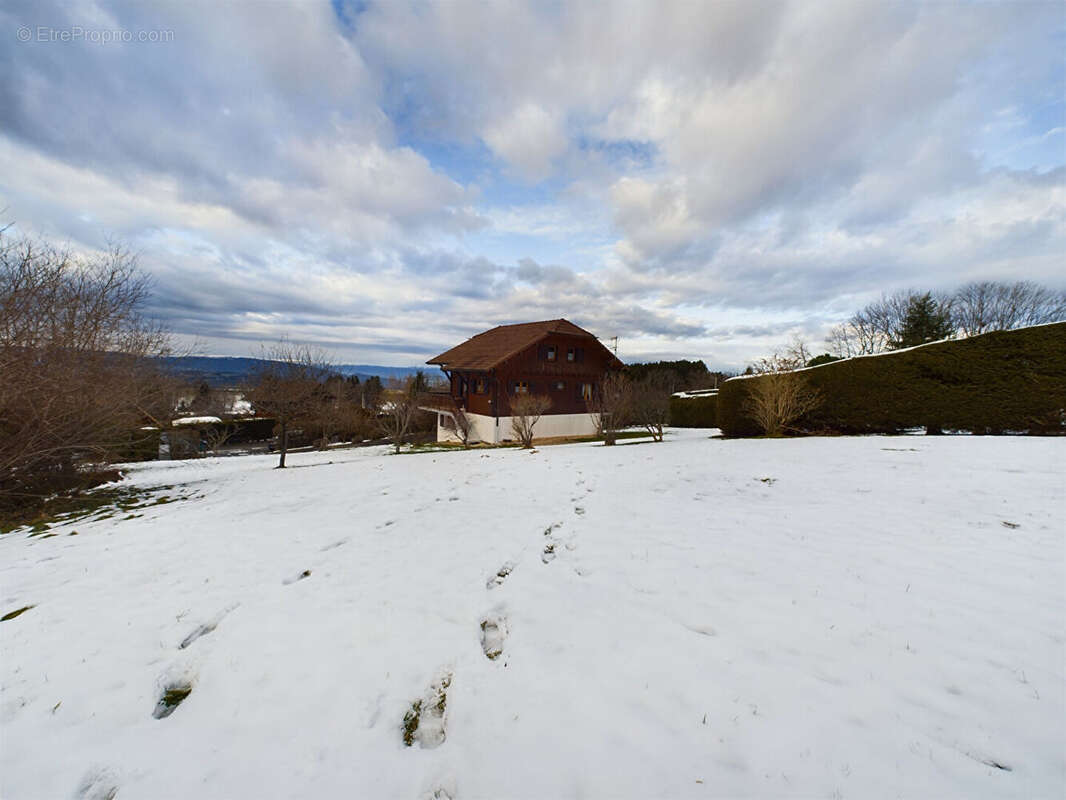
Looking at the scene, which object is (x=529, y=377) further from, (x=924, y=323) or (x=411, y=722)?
(x=924, y=323)

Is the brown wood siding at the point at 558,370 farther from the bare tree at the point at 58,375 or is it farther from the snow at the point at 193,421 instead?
the snow at the point at 193,421

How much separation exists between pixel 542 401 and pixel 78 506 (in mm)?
16667

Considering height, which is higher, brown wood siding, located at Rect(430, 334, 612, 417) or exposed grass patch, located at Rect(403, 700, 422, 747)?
brown wood siding, located at Rect(430, 334, 612, 417)

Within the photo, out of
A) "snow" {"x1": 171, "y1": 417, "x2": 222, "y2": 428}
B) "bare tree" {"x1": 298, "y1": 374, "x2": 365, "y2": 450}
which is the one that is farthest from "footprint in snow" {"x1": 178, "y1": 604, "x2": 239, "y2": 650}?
"snow" {"x1": 171, "y1": 417, "x2": 222, "y2": 428}

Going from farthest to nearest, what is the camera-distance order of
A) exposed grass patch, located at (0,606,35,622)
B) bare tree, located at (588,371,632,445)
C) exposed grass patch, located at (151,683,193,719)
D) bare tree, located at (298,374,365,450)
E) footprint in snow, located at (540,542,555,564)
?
bare tree, located at (298,374,365,450) < bare tree, located at (588,371,632,445) < footprint in snow, located at (540,542,555,564) < exposed grass patch, located at (0,606,35,622) < exposed grass patch, located at (151,683,193,719)

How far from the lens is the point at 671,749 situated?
6.81 ft

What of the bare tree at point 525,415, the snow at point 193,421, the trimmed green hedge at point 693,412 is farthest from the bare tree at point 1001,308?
the snow at point 193,421

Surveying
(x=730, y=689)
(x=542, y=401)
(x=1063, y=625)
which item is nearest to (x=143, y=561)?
(x=730, y=689)

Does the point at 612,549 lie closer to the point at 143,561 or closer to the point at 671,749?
the point at 671,749

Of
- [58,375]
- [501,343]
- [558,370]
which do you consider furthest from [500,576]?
[501,343]

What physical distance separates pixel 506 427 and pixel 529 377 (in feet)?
11.6

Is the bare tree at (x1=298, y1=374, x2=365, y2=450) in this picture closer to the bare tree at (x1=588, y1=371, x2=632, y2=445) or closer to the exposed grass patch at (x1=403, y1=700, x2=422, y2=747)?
the bare tree at (x1=588, y1=371, x2=632, y2=445)

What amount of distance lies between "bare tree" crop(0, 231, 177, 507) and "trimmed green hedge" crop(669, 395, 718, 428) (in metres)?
23.4

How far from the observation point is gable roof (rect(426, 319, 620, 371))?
2244 centimetres
